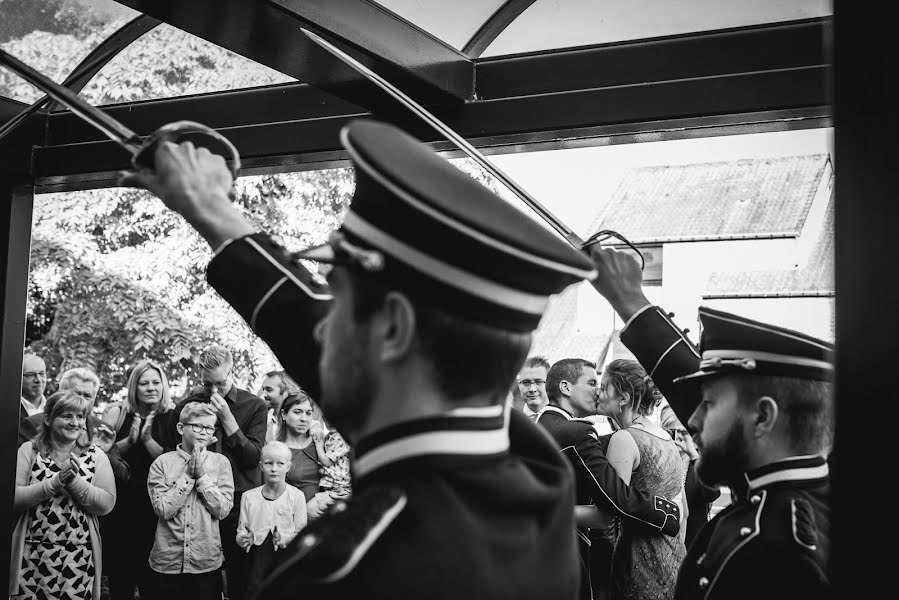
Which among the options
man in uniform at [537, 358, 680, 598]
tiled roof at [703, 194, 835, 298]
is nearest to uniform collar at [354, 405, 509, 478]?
man in uniform at [537, 358, 680, 598]

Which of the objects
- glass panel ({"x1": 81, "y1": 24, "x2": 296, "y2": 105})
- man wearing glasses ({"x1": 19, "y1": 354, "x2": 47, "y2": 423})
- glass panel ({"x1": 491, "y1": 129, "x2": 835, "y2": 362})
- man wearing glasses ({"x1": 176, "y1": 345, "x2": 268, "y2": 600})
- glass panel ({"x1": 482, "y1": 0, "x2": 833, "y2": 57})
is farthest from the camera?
glass panel ({"x1": 491, "y1": 129, "x2": 835, "y2": 362})

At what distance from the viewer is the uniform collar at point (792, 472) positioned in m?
2.28

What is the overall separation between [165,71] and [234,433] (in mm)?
2448

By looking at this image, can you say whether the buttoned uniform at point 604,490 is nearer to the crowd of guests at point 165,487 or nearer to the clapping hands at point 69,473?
the crowd of guests at point 165,487

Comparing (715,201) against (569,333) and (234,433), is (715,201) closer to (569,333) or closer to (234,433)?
(569,333)

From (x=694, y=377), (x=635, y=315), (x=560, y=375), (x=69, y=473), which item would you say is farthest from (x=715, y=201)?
(x=694, y=377)

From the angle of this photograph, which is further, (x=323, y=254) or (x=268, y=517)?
(x=268, y=517)

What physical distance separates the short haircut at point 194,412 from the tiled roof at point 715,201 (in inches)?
636

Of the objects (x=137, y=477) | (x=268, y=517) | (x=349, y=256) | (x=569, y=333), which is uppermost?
(x=349, y=256)

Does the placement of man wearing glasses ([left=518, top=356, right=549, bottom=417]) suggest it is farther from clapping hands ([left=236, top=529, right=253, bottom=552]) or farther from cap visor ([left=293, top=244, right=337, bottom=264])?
cap visor ([left=293, top=244, right=337, bottom=264])

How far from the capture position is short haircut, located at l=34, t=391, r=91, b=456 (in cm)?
550

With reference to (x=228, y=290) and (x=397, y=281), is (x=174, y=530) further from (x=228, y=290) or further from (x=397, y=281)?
(x=397, y=281)

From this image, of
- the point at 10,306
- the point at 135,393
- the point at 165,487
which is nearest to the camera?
the point at 10,306

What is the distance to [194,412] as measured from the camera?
5.86 metres
